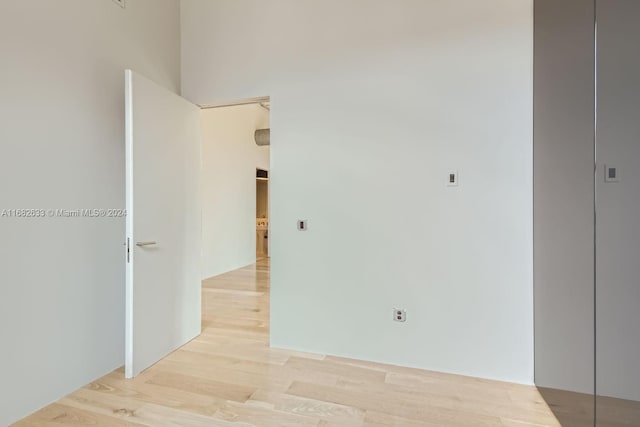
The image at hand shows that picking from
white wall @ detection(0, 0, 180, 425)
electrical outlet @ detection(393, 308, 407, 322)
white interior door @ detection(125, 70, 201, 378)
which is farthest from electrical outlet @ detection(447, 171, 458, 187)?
white wall @ detection(0, 0, 180, 425)

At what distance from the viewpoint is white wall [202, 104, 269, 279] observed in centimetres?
518

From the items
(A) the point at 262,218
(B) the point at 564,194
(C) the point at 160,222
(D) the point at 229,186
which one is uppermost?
(D) the point at 229,186

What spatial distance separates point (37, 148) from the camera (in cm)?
175

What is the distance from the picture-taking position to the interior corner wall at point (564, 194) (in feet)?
5.14

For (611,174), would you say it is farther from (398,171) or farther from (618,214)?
(398,171)

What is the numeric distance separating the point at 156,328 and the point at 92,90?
182cm

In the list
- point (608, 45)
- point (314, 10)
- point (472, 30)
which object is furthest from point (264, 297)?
point (608, 45)

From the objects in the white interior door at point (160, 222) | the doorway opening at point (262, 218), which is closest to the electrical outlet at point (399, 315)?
the white interior door at point (160, 222)

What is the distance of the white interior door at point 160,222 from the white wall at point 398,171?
25.2 inches

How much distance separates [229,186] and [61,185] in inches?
156

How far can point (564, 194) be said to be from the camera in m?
1.76

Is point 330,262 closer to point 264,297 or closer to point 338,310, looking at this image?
point 338,310

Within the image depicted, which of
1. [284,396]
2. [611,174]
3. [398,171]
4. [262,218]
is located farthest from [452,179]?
[262,218]

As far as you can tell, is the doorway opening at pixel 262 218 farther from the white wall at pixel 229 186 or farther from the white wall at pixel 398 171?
the white wall at pixel 398 171
